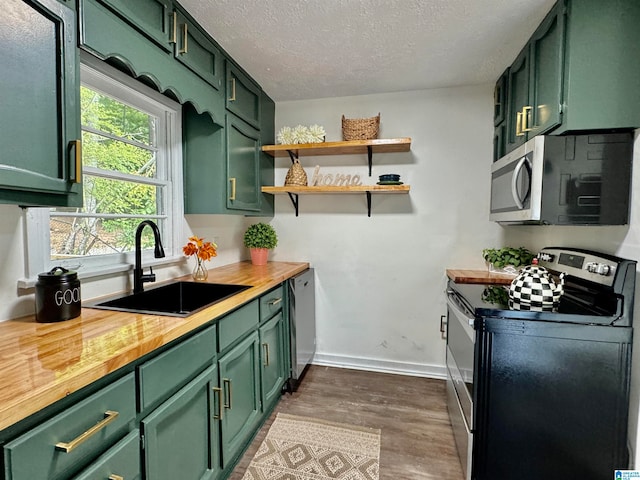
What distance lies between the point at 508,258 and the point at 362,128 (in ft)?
4.71

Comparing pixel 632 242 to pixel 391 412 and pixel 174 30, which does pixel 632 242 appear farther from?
pixel 174 30

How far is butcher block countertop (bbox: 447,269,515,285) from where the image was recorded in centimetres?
214

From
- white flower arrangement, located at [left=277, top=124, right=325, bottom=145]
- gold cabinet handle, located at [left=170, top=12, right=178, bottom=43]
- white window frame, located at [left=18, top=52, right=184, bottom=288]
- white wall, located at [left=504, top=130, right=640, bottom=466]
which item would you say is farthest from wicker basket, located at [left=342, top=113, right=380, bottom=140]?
white wall, located at [left=504, top=130, right=640, bottom=466]

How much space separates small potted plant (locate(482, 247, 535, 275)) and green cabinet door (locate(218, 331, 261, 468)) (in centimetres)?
177

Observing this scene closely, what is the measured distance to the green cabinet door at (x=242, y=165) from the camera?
82.9 inches

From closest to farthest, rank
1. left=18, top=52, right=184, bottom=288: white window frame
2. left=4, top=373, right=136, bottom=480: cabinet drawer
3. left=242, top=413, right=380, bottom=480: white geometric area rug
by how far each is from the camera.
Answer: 1. left=4, top=373, right=136, bottom=480: cabinet drawer
2. left=18, top=52, right=184, bottom=288: white window frame
3. left=242, top=413, right=380, bottom=480: white geometric area rug

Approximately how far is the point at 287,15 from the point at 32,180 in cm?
136

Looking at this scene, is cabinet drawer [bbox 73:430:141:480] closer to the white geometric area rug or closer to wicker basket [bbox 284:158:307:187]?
the white geometric area rug

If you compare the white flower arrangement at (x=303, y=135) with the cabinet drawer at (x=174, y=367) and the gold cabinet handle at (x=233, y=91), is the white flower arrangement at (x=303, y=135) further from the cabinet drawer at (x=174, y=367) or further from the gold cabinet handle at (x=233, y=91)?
the cabinet drawer at (x=174, y=367)

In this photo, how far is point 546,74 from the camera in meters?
1.60

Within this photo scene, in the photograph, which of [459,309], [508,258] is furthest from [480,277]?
[459,309]

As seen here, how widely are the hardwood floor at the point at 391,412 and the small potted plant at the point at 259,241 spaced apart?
1.06 metres

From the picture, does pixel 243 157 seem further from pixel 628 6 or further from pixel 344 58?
pixel 628 6

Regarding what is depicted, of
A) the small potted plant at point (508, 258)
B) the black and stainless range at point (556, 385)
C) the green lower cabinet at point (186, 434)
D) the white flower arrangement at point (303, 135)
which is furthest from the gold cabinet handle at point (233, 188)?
the small potted plant at point (508, 258)
